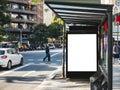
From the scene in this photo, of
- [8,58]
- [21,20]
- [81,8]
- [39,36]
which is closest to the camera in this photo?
[81,8]

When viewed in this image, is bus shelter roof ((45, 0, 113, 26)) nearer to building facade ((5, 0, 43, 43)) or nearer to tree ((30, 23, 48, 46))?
tree ((30, 23, 48, 46))

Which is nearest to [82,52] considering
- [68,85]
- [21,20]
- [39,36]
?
[68,85]

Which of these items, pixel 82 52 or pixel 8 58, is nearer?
pixel 82 52

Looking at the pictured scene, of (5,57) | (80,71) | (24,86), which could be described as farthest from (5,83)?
(5,57)

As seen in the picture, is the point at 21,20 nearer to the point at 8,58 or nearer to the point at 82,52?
the point at 8,58

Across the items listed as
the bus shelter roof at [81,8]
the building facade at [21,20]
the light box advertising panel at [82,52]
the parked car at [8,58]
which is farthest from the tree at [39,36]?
the bus shelter roof at [81,8]

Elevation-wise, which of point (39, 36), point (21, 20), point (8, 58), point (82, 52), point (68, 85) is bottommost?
point (68, 85)

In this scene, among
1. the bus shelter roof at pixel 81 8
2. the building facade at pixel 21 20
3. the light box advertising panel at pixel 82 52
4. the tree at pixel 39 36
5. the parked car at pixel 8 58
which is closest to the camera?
the bus shelter roof at pixel 81 8

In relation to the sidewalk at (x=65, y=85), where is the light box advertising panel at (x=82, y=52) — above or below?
above

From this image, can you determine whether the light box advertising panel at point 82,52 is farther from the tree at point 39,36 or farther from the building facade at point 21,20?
the building facade at point 21,20

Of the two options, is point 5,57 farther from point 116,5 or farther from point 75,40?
point 116,5

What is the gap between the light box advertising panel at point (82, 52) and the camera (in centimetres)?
1603

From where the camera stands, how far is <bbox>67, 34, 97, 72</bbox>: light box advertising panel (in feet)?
52.6

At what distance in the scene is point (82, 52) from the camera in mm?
16156
